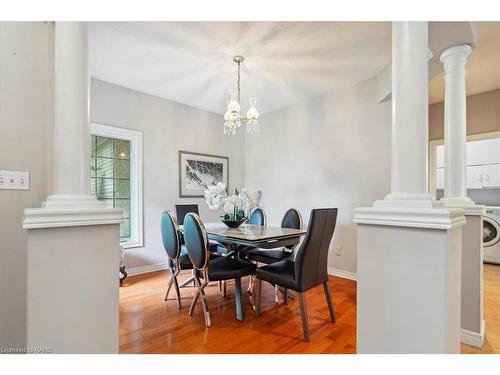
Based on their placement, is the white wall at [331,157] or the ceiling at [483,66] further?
the white wall at [331,157]

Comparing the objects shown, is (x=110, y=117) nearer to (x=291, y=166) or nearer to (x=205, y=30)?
(x=205, y=30)

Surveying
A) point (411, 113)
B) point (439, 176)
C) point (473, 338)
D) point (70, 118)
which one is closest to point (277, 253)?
point (473, 338)

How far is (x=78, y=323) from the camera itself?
1.28 meters

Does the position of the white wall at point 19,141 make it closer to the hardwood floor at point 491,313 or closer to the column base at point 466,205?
the column base at point 466,205

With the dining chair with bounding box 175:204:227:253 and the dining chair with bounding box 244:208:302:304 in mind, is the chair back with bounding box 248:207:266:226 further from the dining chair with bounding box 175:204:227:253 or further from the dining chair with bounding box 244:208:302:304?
the dining chair with bounding box 175:204:227:253

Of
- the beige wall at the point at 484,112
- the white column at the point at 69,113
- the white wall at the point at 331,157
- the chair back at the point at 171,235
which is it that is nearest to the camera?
the white column at the point at 69,113

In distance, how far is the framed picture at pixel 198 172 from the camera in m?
4.11

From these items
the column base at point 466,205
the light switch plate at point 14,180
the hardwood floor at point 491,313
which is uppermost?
the light switch plate at point 14,180

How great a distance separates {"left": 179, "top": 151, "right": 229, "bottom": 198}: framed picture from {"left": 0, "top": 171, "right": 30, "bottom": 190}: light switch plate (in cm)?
260

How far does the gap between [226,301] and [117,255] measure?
1573mm

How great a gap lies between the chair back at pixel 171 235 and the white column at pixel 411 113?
1839 millimetres

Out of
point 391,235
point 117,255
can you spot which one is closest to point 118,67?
point 117,255

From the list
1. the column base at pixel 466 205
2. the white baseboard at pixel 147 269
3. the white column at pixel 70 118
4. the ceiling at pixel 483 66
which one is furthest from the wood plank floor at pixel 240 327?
the ceiling at pixel 483 66

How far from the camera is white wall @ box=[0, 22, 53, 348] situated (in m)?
1.42
